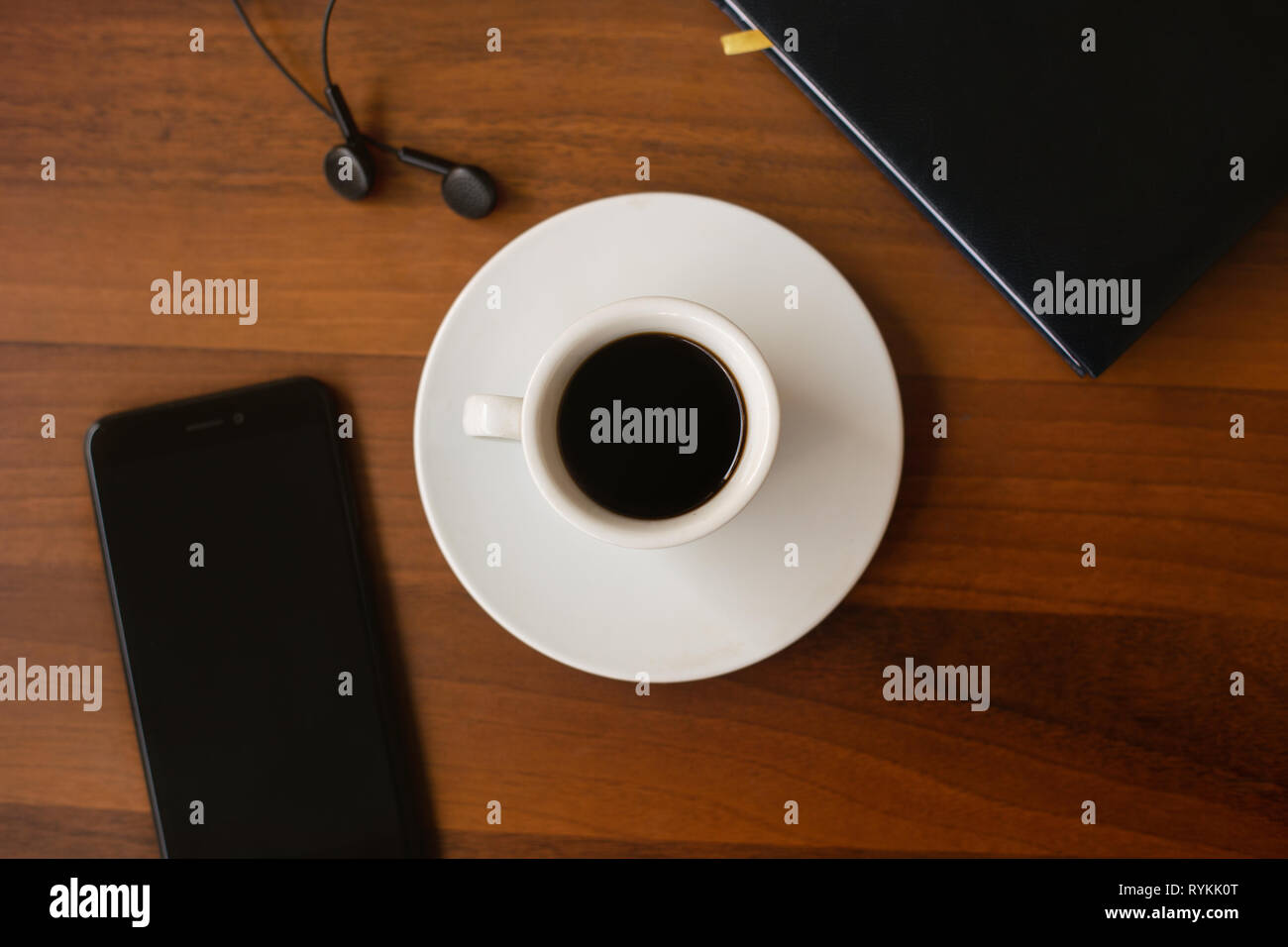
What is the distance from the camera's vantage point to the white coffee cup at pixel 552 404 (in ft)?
1.68

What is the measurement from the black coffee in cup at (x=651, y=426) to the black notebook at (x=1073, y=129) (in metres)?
0.21

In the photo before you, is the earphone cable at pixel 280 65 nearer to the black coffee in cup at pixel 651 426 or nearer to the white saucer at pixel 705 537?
the white saucer at pixel 705 537

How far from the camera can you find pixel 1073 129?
1.94 feet

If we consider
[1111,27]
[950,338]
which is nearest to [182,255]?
[950,338]

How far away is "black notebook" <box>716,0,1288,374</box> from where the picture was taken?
0.59 meters

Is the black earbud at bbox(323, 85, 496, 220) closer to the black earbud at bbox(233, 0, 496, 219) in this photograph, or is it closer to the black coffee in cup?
the black earbud at bbox(233, 0, 496, 219)

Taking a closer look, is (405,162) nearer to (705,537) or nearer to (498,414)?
(498,414)

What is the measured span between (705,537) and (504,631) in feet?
0.61

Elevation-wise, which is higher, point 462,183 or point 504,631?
point 462,183


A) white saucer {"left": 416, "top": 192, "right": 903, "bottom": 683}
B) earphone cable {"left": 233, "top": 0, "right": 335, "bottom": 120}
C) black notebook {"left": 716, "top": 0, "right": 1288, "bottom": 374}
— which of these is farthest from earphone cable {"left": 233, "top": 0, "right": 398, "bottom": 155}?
black notebook {"left": 716, "top": 0, "right": 1288, "bottom": 374}

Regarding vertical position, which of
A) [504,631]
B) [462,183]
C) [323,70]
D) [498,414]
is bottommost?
[504,631]

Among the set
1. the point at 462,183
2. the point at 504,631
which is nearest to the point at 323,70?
the point at 462,183

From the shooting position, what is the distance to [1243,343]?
0.65 metres

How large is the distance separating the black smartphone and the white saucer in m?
0.12
